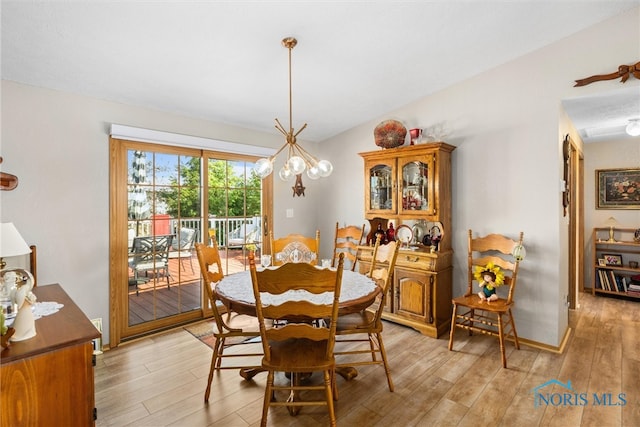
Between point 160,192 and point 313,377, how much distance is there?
2284 millimetres

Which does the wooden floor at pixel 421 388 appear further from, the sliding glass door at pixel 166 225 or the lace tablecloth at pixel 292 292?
the lace tablecloth at pixel 292 292

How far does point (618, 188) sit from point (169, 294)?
584 cm

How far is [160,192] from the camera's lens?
10.7 ft

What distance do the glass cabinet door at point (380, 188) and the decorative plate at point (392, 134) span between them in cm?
23

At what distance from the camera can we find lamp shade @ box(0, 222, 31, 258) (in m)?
1.60

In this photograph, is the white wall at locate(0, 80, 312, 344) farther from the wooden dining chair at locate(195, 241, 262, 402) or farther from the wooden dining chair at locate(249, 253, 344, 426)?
the wooden dining chair at locate(249, 253, 344, 426)

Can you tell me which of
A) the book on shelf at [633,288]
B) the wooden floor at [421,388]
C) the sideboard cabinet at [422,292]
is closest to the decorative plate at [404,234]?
the sideboard cabinet at [422,292]

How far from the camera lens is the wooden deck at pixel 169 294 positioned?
315cm

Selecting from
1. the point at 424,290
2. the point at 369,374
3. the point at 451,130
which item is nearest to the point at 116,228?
the point at 369,374

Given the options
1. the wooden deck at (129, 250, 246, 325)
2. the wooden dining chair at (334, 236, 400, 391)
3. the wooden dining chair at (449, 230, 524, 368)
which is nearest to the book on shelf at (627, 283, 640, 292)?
the wooden dining chair at (449, 230, 524, 368)

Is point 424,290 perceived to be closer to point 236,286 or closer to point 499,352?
point 499,352

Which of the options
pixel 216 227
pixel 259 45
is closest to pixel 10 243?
pixel 259 45

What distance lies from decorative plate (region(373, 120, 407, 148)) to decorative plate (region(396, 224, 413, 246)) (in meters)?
0.93
